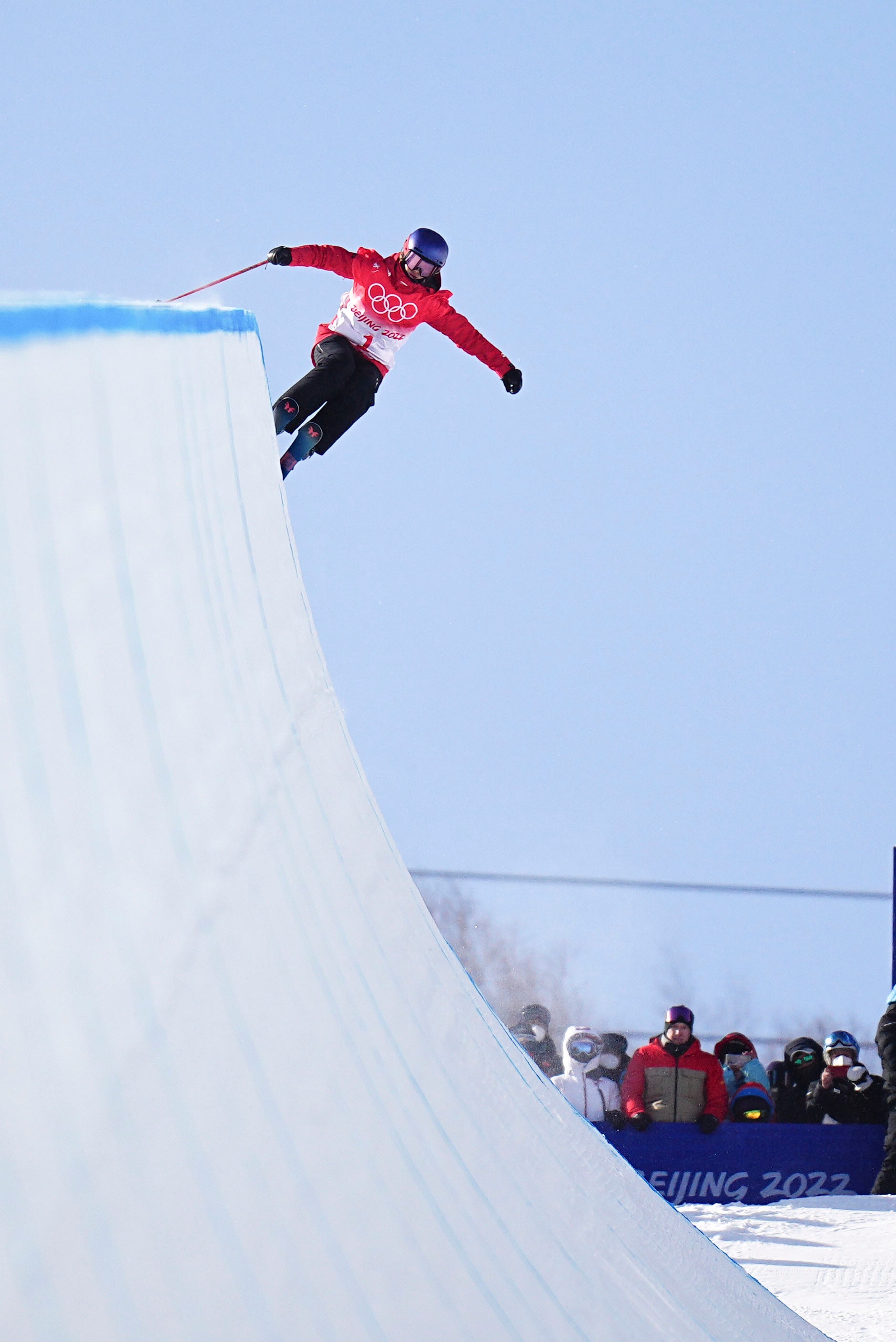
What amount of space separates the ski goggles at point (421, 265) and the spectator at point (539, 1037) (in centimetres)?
353

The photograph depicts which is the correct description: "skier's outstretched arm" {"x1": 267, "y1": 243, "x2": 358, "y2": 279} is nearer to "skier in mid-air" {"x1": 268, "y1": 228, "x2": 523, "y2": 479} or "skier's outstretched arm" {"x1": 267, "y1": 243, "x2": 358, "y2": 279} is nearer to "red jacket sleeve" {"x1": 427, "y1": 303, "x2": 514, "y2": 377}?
"skier in mid-air" {"x1": 268, "y1": 228, "x2": 523, "y2": 479}

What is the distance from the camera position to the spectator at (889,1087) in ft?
16.0

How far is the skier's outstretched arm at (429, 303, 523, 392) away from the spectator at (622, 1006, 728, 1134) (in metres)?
3.03

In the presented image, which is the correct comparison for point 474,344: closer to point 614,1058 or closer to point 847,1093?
point 614,1058

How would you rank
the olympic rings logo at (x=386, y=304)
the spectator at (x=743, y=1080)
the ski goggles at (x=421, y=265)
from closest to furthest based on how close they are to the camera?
the ski goggles at (x=421, y=265) < the olympic rings logo at (x=386, y=304) < the spectator at (x=743, y=1080)

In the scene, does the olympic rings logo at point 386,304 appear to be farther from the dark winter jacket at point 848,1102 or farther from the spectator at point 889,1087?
the dark winter jacket at point 848,1102

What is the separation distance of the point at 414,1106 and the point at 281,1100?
1.25ft

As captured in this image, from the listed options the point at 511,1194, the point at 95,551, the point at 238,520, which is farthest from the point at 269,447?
the point at 511,1194

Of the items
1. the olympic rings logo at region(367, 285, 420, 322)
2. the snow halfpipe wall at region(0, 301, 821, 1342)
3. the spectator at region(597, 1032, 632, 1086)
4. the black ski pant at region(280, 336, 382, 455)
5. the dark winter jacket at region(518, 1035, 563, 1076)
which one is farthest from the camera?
the dark winter jacket at region(518, 1035, 563, 1076)

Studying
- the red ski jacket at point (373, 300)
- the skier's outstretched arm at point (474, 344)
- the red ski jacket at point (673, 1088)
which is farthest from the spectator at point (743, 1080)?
the red ski jacket at point (373, 300)

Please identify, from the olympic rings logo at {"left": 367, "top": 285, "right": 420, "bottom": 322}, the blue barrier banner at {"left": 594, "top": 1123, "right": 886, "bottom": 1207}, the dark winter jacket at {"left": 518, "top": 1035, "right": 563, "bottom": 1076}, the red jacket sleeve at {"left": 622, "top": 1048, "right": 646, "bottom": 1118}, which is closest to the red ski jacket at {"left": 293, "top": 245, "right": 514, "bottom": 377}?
the olympic rings logo at {"left": 367, "top": 285, "right": 420, "bottom": 322}

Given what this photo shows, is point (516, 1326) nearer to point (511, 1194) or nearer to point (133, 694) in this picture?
point (511, 1194)

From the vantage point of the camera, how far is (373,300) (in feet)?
15.9

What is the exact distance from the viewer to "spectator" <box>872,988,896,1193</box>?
488 centimetres
